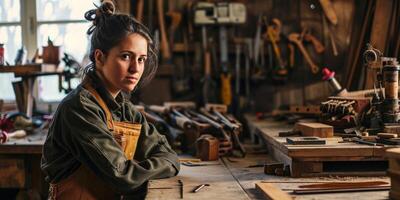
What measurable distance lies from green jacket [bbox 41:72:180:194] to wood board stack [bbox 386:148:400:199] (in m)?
0.92

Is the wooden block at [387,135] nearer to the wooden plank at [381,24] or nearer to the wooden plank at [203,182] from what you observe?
the wooden plank at [203,182]

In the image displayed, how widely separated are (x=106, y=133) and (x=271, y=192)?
0.68 meters

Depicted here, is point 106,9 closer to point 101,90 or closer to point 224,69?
point 101,90

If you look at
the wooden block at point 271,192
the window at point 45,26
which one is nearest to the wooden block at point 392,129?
the wooden block at point 271,192

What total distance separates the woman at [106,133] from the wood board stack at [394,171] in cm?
92

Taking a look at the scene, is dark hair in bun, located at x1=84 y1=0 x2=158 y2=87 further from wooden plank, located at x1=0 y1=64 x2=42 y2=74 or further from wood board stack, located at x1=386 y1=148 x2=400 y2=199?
wooden plank, located at x1=0 y1=64 x2=42 y2=74

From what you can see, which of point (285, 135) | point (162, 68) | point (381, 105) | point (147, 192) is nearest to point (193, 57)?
point (162, 68)

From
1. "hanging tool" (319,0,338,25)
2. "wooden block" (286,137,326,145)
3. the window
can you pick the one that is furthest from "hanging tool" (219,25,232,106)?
"wooden block" (286,137,326,145)

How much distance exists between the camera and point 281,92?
15.5 ft

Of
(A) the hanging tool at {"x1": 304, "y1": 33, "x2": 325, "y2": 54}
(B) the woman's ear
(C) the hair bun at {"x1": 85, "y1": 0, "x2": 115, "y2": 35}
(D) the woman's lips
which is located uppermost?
(C) the hair bun at {"x1": 85, "y1": 0, "x2": 115, "y2": 35}

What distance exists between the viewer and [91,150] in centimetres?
196

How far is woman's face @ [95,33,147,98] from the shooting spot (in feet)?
7.09

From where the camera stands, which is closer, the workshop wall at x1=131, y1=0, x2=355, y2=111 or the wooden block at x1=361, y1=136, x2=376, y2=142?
the wooden block at x1=361, y1=136, x2=376, y2=142

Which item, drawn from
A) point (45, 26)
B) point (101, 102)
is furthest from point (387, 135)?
point (45, 26)
